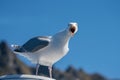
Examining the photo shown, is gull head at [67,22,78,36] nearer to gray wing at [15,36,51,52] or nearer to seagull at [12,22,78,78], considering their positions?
seagull at [12,22,78,78]

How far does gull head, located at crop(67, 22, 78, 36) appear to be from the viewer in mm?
8734

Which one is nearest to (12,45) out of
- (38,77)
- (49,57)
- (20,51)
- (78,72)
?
(20,51)

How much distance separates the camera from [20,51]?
9.35m

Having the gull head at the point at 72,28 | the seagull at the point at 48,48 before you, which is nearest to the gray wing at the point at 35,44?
the seagull at the point at 48,48

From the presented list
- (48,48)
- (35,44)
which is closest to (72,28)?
(48,48)

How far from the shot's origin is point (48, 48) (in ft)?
29.7

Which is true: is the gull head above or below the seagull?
above

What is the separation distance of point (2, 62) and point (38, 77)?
88.6 meters

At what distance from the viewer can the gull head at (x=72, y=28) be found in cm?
873

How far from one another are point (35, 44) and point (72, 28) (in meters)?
0.81

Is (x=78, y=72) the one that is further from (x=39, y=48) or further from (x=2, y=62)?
(x=39, y=48)

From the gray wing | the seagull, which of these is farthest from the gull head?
the gray wing

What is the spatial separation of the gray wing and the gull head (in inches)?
21.0

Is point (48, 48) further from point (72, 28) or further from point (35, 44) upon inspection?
point (72, 28)
